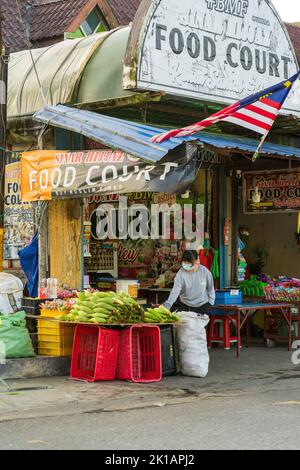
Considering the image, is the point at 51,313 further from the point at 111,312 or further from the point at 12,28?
the point at 12,28

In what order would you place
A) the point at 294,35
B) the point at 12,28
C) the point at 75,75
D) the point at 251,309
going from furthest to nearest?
Answer: the point at 294,35 → the point at 12,28 → the point at 251,309 → the point at 75,75

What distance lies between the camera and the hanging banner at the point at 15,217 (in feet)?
45.1

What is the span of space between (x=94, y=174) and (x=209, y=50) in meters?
3.02

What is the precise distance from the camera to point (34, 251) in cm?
1336

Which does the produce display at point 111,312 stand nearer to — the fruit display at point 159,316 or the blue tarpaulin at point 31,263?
the fruit display at point 159,316

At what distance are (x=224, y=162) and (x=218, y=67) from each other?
2878 mm

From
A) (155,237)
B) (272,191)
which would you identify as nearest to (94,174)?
(155,237)

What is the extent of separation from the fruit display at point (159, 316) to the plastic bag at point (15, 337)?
1618mm

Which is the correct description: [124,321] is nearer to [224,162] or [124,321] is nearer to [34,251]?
[34,251]

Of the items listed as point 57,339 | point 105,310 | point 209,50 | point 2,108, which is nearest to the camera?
point 105,310

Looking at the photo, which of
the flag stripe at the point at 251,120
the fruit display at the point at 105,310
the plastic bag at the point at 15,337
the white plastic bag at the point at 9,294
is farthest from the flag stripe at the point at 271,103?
the plastic bag at the point at 15,337

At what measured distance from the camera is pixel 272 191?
15797 mm
